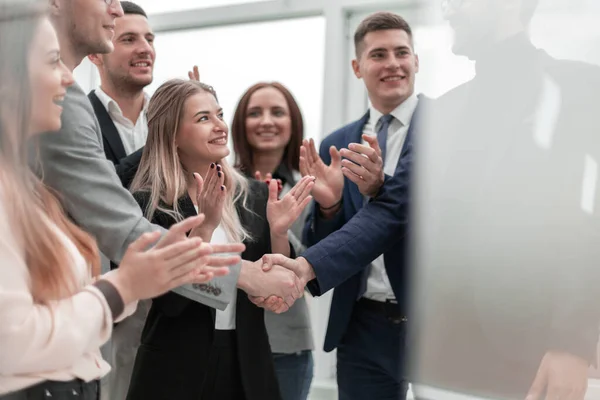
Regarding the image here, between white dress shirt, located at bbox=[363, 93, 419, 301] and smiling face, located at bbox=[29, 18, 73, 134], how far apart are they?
1013 mm

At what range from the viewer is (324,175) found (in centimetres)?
188

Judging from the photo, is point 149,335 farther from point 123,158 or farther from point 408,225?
point 408,225

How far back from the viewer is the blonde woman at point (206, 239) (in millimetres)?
1485

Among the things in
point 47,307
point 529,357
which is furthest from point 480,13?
point 47,307

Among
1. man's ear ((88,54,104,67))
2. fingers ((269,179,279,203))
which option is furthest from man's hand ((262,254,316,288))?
man's ear ((88,54,104,67))

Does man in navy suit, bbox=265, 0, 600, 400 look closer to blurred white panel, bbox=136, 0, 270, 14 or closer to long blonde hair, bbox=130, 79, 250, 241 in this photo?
long blonde hair, bbox=130, 79, 250, 241

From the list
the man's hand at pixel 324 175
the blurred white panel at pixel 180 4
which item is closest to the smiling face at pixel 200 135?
the man's hand at pixel 324 175

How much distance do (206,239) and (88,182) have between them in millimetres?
282

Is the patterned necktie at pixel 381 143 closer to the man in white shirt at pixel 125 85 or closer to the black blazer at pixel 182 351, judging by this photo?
the black blazer at pixel 182 351

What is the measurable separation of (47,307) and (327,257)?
838 millimetres

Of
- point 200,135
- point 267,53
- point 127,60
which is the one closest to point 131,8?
point 127,60

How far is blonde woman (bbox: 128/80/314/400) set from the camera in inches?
58.5

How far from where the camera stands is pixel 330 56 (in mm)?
2852

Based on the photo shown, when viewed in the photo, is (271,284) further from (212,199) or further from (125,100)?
(125,100)
